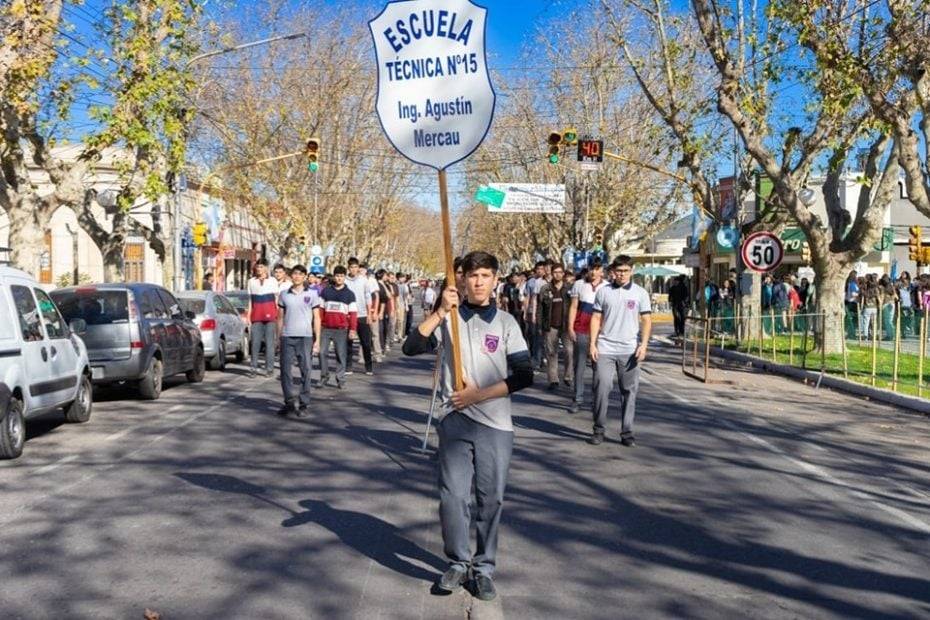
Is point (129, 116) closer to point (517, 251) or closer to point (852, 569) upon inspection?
point (852, 569)

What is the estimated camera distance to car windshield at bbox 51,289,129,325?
589 inches

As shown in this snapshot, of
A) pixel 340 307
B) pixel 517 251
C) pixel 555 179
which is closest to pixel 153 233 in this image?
pixel 340 307

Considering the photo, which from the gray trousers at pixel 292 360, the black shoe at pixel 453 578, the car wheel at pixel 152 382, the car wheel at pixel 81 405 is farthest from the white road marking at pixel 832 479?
the car wheel at pixel 152 382

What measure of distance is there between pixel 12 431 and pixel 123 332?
4.64m

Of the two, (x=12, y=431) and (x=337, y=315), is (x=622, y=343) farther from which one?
(x=337, y=315)

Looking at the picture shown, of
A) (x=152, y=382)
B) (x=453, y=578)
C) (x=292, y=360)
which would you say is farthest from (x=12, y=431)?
(x=453, y=578)

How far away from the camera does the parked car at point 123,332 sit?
14688mm

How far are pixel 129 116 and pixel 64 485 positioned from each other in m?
12.5

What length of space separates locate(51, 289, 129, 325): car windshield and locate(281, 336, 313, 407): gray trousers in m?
2.97

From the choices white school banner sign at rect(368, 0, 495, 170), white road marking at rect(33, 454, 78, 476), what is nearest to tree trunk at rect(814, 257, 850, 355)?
white road marking at rect(33, 454, 78, 476)

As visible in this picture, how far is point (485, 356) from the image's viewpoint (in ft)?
19.1

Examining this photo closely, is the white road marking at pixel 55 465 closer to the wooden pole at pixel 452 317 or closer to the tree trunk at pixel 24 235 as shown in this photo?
the wooden pole at pixel 452 317

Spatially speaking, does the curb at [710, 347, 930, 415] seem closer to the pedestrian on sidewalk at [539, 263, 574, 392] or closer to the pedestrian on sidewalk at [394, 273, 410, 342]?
the pedestrian on sidewalk at [539, 263, 574, 392]

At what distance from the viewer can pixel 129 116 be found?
20234 millimetres
